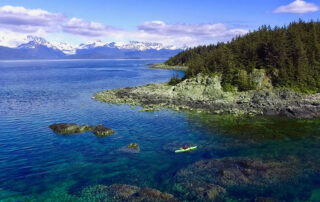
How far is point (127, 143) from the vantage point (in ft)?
147

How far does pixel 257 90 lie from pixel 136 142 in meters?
49.8

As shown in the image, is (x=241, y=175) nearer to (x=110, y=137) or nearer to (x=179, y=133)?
(x=179, y=133)

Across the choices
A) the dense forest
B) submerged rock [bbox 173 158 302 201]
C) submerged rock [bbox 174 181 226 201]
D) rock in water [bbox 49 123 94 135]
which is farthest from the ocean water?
the dense forest

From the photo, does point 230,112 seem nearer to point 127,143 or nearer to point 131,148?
Result: point 127,143

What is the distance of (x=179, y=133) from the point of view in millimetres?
50375

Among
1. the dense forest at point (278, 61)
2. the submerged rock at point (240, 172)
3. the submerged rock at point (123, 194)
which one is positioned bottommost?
the submerged rock at point (123, 194)

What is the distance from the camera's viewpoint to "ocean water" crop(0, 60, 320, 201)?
3034 centimetres

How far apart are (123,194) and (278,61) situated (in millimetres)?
73301

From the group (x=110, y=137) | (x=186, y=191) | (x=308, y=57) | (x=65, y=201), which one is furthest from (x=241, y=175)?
(x=308, y=57)

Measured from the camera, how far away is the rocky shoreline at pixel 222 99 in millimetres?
64875

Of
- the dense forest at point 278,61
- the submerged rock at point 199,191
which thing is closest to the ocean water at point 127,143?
the submerged rock at point 199,191

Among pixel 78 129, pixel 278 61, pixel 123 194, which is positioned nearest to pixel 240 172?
pixel 123 194

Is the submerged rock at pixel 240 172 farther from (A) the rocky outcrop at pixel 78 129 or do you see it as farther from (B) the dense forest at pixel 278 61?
(B) the dense forest at pixel 278 61

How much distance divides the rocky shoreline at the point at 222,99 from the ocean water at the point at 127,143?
599cm
